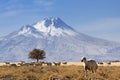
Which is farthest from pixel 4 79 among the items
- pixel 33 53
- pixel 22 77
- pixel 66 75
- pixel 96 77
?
pixel 33 53

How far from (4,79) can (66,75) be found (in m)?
5.47

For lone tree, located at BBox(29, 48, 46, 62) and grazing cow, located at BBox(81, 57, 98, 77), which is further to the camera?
lone tree, located at BBox(29, 48, 46, 62)

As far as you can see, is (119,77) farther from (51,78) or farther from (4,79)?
(4,79)

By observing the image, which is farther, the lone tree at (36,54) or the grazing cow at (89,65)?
the lone tree at (36,54)

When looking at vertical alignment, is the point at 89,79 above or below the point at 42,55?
below

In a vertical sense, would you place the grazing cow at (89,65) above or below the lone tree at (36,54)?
below

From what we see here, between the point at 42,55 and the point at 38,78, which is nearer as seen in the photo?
the point at 38,78

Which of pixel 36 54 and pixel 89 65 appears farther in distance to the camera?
pixel 36 54

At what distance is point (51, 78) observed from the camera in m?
32.4

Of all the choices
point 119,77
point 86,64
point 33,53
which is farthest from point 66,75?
point 33,53

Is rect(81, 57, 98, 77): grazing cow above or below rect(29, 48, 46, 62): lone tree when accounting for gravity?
below

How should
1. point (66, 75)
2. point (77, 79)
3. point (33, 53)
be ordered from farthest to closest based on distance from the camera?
point (33, 53) < point (66, 75) < point (77, 79)

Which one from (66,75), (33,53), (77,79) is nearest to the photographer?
(77,79)

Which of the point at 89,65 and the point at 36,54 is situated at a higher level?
the point at 36,54
